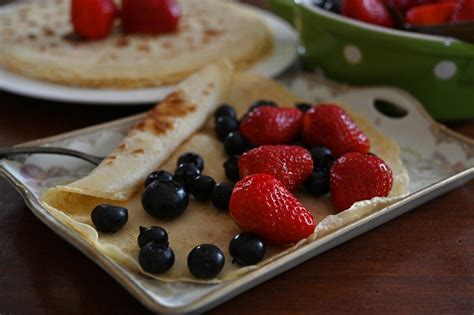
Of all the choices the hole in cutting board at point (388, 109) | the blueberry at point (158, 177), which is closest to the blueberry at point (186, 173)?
the blueberry at point (158, 177)

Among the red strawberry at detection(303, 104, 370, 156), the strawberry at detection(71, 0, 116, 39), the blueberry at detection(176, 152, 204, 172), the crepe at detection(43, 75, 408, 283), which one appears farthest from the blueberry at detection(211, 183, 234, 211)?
the strawberry at detection(71, 0, 116, 39)

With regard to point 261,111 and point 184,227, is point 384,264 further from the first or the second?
point 261,111

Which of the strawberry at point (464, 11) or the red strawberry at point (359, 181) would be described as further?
the strawberry at point (464, 11)

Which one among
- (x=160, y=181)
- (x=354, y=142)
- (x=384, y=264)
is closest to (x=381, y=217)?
(x=384, y=264)

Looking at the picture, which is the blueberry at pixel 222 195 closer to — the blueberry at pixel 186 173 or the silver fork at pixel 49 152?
the blueberry at pixel 186 173

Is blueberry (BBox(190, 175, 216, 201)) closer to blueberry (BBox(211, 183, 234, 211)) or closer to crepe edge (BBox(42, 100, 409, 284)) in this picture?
blueberry (BBox(211, 183, 234, 211))

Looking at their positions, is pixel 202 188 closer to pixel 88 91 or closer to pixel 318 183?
pixel 318 183
